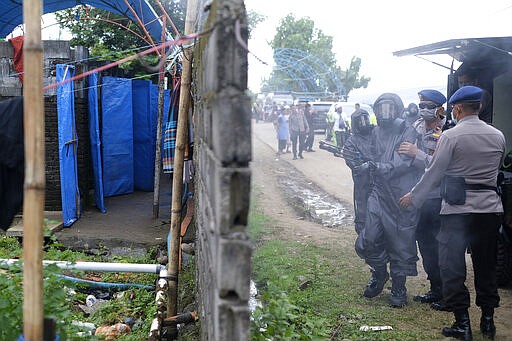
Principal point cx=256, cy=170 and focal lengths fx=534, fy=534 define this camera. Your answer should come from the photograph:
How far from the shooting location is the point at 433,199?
17.9 feet

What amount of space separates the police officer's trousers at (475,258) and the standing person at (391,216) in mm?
794

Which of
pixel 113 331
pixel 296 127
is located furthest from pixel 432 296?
pixel 296 127

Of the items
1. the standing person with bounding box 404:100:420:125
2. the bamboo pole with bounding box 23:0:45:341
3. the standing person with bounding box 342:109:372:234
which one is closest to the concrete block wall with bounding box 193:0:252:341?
the bamboo pole with bounding box 23:0:45:341

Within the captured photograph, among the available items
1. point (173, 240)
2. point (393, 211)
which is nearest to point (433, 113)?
point (393, 211)

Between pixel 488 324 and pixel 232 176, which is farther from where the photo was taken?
pixel 488 324

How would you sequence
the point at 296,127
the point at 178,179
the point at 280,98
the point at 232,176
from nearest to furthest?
the point at 232,176 < the point at 178,179 < the point at 296,127 < the point at 280,98

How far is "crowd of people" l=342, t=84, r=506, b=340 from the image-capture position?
4367 millimetres

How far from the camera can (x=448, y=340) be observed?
440 centimetres

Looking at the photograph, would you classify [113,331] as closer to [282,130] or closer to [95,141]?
[95,141]

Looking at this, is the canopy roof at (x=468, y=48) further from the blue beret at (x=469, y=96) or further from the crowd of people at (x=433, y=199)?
the blue beret at (x=469, y=96)

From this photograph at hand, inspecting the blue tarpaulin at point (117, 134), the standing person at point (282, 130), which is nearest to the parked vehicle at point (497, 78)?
the blue tarpaulin at point (117, 134)

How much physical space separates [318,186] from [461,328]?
8.99 metres

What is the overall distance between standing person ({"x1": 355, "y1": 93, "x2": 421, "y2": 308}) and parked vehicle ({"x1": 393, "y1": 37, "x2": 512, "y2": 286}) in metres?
1.11

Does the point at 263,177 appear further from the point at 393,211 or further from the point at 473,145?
the point at 473,145
